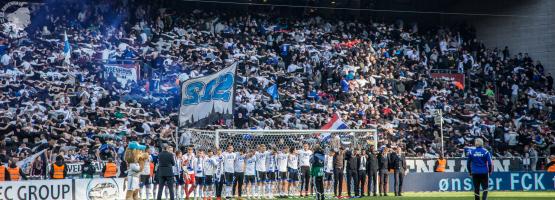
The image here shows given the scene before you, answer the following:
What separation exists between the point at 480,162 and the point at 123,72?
63.9 feet

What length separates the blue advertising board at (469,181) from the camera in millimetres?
35719

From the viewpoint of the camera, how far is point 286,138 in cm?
3606

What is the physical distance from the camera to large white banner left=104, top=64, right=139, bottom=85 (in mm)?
38625

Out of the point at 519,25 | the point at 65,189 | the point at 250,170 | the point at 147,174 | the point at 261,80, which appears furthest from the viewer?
the point at 519,25

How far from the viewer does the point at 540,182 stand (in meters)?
36.6

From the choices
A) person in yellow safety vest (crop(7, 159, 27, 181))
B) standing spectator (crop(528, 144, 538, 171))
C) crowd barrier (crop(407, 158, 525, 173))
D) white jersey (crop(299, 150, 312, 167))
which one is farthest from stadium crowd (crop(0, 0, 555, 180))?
white jersey (crop(299, 150, 312, 167))

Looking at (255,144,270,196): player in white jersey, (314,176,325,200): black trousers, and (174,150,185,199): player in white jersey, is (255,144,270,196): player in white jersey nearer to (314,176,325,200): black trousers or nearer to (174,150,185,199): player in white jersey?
(174,150,185,199): player in white jersey

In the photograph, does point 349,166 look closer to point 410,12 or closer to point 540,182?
point 540,182

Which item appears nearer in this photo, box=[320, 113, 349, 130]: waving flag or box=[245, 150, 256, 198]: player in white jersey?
box=[245, 150, 256, 198]: player in white jersey

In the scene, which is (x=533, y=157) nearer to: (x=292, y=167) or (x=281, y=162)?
(x=292, y=167)

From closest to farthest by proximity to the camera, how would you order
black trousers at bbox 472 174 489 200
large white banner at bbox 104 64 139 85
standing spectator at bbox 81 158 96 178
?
1. black trousers at bbox 472 174 489 200
2. standing spectator at bbox 81 158 96 178
3. large white banner at bbox 104 64 139 85

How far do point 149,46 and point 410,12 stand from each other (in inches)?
677

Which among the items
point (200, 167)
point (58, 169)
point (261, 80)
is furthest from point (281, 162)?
A: point (261, 80)

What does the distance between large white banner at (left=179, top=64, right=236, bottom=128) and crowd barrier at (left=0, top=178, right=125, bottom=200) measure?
323 cm
